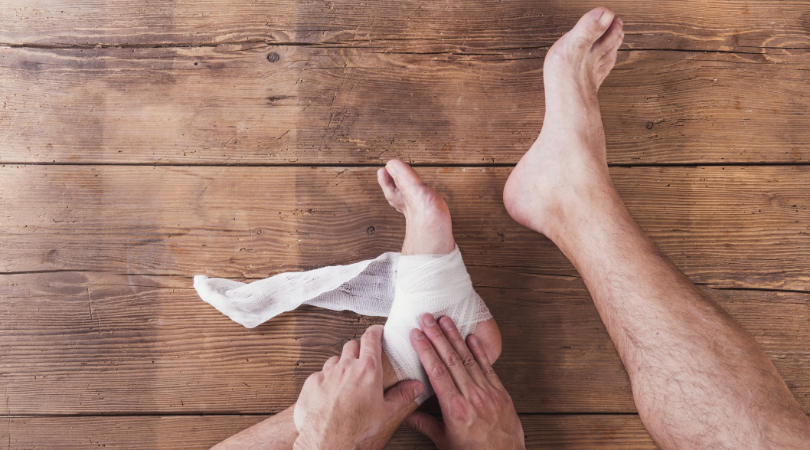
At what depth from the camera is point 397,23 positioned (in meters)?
0.92

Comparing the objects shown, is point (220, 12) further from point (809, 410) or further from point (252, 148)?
point (809, 410)

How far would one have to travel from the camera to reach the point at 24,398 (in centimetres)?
87

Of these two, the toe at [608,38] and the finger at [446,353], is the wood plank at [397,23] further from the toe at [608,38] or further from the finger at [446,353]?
the finger at [446,353]

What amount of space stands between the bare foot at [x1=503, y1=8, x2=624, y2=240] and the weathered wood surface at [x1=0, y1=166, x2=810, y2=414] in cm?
7

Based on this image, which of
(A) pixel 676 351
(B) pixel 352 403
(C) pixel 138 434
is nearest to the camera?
(A) pixel 676 351

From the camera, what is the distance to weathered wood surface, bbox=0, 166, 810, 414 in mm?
875

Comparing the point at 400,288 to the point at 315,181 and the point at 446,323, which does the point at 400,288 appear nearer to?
the point at 446,323

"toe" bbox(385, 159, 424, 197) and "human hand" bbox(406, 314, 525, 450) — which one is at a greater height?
"toe" bbox(385, 159, 424, 197)

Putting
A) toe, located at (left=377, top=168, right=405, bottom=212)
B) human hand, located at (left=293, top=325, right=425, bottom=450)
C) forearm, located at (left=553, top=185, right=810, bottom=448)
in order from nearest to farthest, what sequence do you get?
forearm, located at (left=553, top=185, right=810, bottom=448), human hand, located at (left=293, top=325, right=425, bottom=450), toe, located at (left=377, top=168, right=405, bottom=212)

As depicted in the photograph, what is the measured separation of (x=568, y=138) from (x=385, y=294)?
442 mm

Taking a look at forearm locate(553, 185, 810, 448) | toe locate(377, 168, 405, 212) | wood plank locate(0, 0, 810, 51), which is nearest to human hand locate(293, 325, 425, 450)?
toe locate(377, 168, 405, 212)

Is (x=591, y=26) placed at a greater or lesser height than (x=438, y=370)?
greater

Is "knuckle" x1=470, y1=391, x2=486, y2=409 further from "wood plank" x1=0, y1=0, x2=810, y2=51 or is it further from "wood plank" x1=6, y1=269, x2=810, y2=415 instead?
"wood plank" x1=0, y1=0, x2=810, y2=51

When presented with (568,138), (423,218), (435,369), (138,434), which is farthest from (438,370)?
(138,434)
